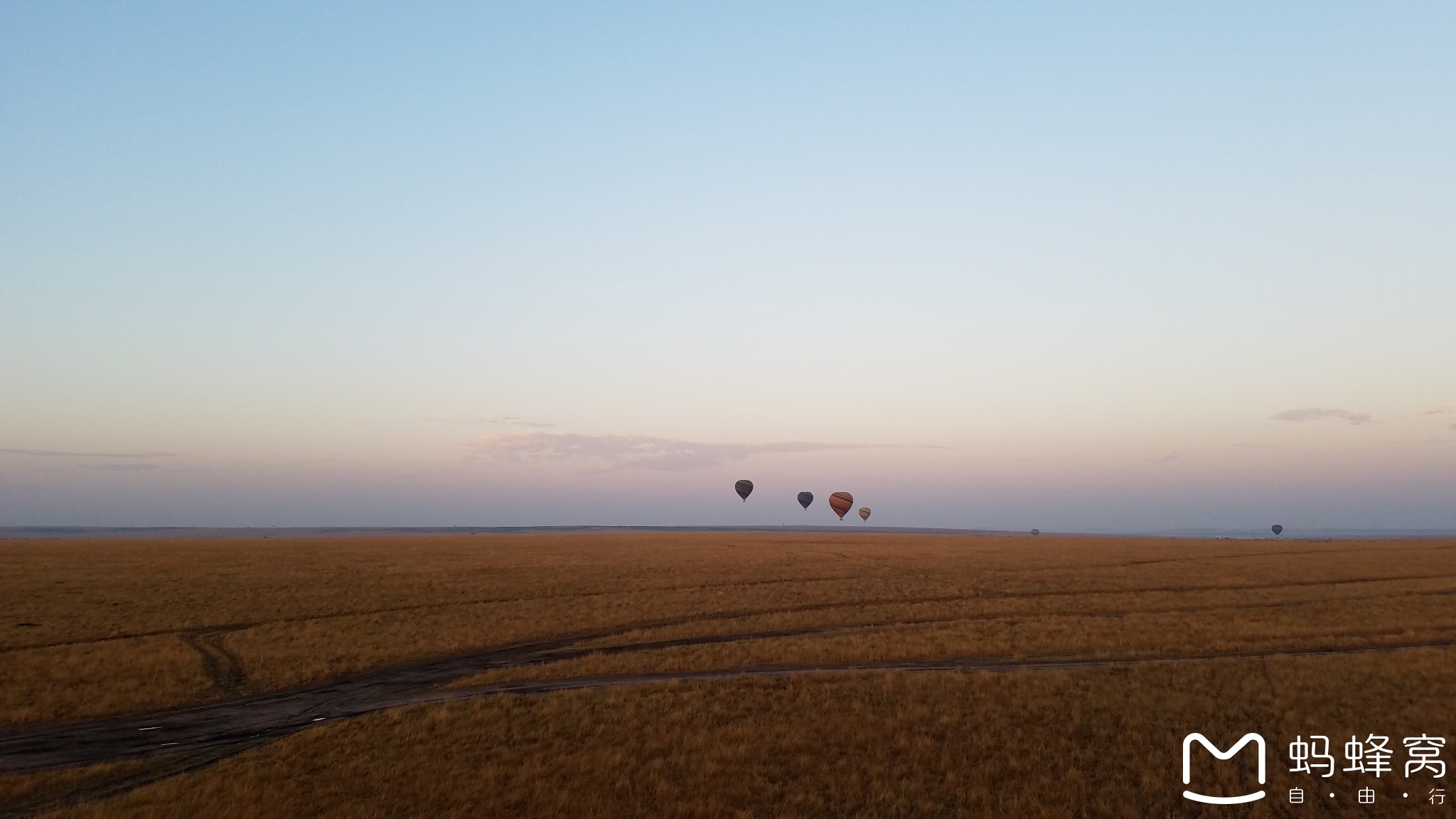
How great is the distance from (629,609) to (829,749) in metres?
24.1

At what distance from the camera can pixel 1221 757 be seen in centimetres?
1914

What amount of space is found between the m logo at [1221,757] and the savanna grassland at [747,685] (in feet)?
0.94

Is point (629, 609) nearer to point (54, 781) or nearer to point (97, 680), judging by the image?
point (97, 680)

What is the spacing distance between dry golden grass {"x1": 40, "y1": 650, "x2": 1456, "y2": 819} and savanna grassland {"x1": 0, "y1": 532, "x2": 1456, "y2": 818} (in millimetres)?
85

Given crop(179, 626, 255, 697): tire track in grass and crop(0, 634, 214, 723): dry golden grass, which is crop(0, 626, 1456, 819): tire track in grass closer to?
crop(0, 634, 214, 723): dry golden grass

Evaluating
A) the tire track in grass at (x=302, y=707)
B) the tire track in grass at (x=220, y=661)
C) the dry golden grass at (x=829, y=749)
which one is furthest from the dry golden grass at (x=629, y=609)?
the dry golden grass at (x=829, y=749)

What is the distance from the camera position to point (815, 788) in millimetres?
17672

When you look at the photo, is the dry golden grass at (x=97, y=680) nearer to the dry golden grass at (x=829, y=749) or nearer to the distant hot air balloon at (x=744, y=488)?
the dry golden grass at (x=829, y=749)

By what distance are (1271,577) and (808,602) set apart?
35.1 metres

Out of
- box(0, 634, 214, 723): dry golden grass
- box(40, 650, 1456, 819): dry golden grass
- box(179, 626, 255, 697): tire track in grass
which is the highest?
box(40, 650, 1456, 819): dry golden grass

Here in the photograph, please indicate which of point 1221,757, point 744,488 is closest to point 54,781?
point 1221,757

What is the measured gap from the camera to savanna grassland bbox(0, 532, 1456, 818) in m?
17.3

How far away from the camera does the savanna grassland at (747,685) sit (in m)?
17.3

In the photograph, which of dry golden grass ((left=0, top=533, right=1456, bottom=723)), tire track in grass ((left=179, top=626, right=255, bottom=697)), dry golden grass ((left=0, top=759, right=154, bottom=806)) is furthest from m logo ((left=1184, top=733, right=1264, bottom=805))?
tire track in grass ((left=179, top=626, right=255, bottom=697))
